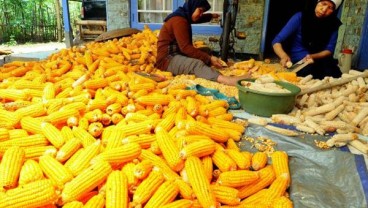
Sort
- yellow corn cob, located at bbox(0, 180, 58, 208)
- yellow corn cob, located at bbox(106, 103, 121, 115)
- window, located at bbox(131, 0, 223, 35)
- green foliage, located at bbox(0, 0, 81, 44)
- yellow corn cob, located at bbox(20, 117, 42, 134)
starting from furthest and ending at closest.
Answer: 1. green foliage, located at bbox(0, 0, 81, 44)
2. window, located at bbox(131, 0, 223, 35)
3. yellow corn cob, located at bbox(106, 103, 121, 115)
4. yellow corn cob, located at bbox(20, 117, 42, 134)
5. yellow corn cob, located at bbox(0, 180, 58, 208)

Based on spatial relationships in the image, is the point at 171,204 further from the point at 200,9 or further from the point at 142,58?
the point at 142,58

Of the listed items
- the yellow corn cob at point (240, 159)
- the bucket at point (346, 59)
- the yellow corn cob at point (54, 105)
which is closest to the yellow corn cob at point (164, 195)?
the yellow corn cob at point (240, 159)

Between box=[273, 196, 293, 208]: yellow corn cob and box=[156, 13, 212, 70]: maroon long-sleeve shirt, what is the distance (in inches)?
149

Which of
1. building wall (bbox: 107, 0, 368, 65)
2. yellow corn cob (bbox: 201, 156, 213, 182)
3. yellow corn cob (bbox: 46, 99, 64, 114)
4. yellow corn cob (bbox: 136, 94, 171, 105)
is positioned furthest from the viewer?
building wall (bbox: 107, 0, 368, 65)

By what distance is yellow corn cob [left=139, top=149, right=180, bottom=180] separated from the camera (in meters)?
1.96

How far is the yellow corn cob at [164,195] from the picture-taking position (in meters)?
1.67

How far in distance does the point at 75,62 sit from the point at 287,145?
13.3 ft

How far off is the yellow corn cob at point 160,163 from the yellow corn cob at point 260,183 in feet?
1.66

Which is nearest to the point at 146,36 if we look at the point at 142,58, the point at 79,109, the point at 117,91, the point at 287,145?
the point at 142,58

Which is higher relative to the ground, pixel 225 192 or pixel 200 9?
pixel 200 9

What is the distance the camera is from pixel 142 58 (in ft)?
20.1

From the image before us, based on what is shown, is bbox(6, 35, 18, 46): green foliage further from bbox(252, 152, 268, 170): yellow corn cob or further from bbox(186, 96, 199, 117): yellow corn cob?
bbox(252, 152, 268, 170): yellow corn cob

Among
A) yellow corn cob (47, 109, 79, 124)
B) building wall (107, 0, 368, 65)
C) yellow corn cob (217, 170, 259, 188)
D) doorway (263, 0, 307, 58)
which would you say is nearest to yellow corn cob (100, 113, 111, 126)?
yellow corn cob (47, 109, 79, 124)

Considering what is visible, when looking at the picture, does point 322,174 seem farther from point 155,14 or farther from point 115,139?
point 155,14
